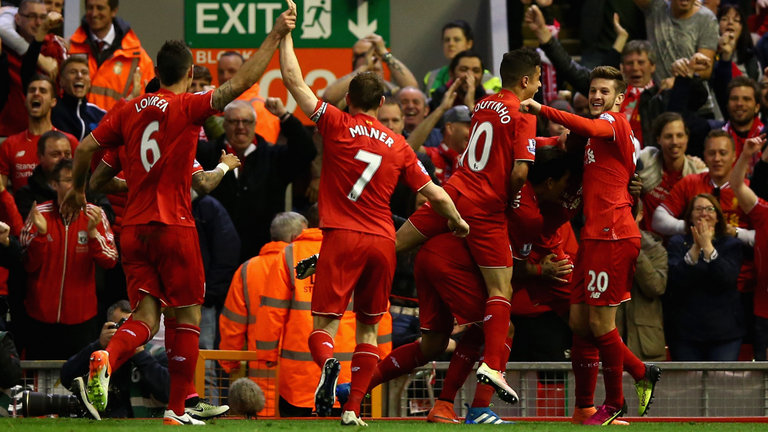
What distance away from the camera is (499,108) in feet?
30.2

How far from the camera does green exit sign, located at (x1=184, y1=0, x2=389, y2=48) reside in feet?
52.3

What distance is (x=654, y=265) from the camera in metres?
11.5

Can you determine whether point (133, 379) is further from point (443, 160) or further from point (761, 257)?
point (761, 257)

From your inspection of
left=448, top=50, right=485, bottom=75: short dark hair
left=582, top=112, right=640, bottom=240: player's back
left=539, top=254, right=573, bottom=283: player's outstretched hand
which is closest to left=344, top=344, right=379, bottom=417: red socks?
left=539, top=254, right=573, bottom=283: player's outstretched hand

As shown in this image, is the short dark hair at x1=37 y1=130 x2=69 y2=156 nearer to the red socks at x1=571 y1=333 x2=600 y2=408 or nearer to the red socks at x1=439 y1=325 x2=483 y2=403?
the red socks at x1=439 y1=325 x2=483 y2=403

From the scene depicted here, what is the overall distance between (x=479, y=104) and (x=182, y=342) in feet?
8.92

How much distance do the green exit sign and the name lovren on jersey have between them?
7303 millimetres

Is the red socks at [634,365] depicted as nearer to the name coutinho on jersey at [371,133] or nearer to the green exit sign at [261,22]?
the name coutinho on jersey at [371,133]

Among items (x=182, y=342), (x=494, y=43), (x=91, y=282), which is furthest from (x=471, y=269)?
(x=494, y=43)

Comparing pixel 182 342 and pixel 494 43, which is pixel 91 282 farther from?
pixel 494 43

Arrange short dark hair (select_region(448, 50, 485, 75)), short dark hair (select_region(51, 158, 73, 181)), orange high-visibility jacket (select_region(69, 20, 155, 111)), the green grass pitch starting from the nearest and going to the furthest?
1. the green grass pitch
2. short dark hair (select_region(51, 158, 73, 181))
3. short dark hair (select_region(448, 50, 485, 75))
4. orange high-visibility jacket (select_region(69, 20, 155, 111))

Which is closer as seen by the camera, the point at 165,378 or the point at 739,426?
the point at 739,426

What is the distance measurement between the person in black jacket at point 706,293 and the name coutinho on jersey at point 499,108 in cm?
310

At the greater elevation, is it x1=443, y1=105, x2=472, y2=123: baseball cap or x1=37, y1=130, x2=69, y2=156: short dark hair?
x1=443, y1=105, x2=472, y2=123: baseball cap
